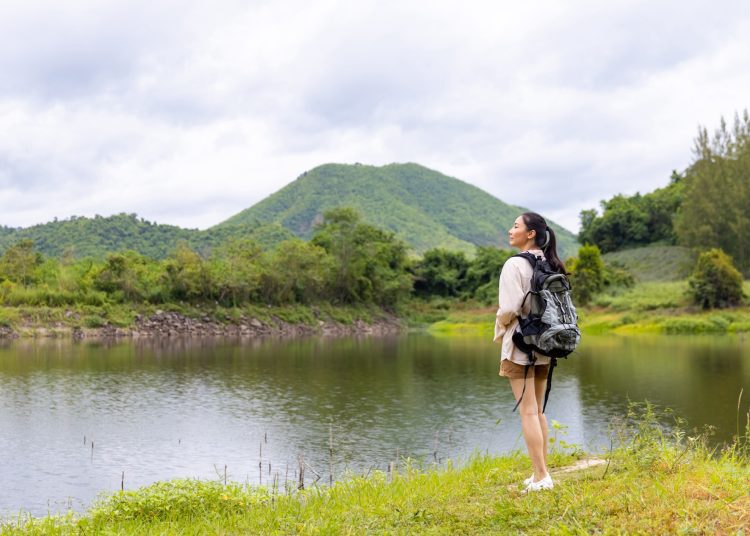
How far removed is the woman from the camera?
5527 mm

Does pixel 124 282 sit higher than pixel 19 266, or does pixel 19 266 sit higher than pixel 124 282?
pixel 19 266

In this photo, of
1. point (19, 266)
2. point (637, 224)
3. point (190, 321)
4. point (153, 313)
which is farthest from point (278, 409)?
point (637, 224)

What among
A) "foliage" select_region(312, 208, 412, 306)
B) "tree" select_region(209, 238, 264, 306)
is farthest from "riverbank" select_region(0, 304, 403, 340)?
"foliage" select_region(312, 208, 412, 306)

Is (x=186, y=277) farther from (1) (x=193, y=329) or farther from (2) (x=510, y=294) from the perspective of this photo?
(2) (x=510, y=294)

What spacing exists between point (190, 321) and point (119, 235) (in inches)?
1497

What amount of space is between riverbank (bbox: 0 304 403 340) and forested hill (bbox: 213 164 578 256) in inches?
2355

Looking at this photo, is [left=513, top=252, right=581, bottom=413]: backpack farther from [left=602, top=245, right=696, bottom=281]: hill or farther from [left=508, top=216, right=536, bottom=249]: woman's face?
[left=602, top=245, right=696, bottom=281]: hill

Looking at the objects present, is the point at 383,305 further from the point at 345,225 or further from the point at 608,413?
the point at 608,413

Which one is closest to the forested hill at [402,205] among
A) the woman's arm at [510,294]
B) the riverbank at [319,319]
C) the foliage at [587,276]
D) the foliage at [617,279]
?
the riverbank at [319,319]

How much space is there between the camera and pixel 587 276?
57.3 meters

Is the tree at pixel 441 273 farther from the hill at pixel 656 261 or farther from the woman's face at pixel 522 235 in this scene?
the woman's face at pixel 522 235

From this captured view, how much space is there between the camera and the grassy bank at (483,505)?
14.9ft

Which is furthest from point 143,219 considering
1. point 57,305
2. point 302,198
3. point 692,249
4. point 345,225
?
point 692,249

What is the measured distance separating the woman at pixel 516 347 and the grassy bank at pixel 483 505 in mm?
346
